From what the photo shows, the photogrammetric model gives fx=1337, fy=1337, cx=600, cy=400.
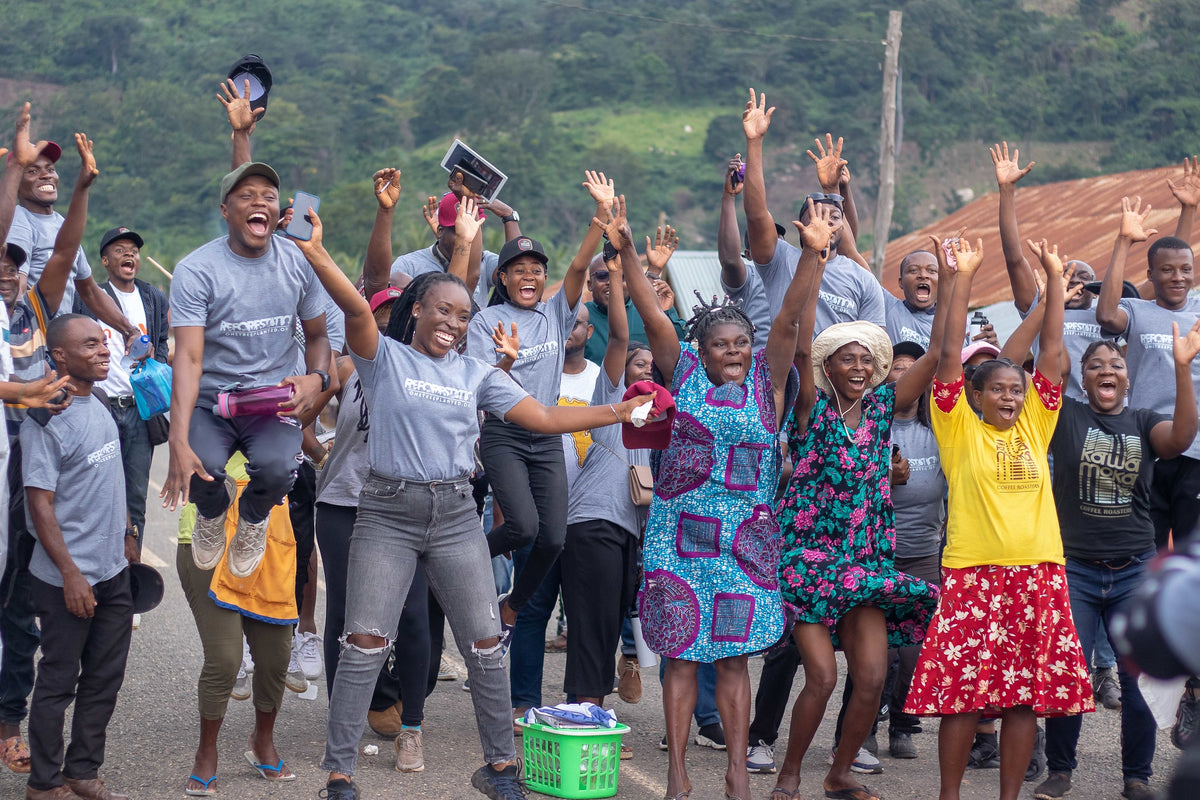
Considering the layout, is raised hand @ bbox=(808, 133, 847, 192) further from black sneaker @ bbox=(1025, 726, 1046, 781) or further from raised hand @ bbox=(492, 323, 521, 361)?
black sneaker @ bbox=(1025, 726, 1046, 781)

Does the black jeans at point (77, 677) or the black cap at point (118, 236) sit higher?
the black cap at point (118, 236)

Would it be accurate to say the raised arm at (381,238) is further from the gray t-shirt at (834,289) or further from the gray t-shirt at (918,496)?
the gray t-shirt at (918,496)

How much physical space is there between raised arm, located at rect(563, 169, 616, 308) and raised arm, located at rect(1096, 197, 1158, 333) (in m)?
2.66

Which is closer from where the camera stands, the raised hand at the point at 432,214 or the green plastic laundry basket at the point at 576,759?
the green plastic laundry basket at the point at 576,759

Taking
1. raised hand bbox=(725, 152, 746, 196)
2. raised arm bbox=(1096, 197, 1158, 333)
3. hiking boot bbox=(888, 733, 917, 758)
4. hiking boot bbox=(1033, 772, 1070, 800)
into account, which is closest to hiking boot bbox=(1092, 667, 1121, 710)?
hiking boot bbox=(888, 733, 917, 758)

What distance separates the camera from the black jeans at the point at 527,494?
6461mm

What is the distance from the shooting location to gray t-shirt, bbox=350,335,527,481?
5430mm

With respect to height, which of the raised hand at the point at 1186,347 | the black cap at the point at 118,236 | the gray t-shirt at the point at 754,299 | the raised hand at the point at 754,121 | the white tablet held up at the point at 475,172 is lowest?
the raised hand at the point at 1186,347

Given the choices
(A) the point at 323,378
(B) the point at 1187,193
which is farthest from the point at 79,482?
(B) the point at 1187,193

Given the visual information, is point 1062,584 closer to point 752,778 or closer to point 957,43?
point 752,778

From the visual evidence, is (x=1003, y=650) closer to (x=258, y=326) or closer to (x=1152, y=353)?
(x=1152, y=353)

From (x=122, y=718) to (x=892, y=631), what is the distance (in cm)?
388

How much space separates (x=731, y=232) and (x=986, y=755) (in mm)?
3001

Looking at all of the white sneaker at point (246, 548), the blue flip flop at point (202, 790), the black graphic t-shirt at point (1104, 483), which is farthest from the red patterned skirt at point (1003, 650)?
the blue flip flop at point (202, 790)
